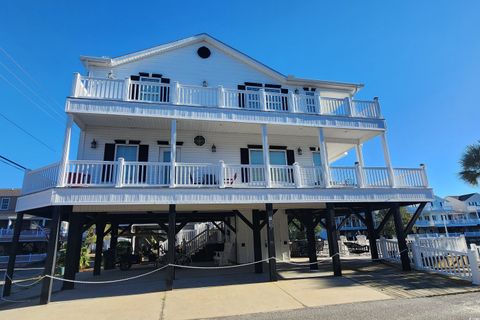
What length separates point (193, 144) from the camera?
13.1 m

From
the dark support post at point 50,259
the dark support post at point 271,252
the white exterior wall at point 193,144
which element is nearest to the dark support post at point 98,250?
the white exterior wall at point 193,144

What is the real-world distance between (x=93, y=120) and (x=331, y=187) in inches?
380

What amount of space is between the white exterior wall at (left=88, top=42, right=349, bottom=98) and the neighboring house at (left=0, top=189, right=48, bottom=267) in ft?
95.1

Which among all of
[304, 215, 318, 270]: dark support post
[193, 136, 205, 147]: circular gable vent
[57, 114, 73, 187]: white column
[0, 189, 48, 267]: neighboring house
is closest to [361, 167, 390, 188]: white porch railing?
[304, 215, 318, 270]: dark support post

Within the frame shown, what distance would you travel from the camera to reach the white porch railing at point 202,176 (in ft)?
32.7

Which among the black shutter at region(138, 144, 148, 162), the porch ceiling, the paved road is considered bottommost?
the paved road

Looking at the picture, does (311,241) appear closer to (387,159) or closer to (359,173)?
(359,173)

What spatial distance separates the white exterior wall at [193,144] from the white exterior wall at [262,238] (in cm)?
370

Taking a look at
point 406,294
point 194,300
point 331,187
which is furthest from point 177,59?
point 406,294

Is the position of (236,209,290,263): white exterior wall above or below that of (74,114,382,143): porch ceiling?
below

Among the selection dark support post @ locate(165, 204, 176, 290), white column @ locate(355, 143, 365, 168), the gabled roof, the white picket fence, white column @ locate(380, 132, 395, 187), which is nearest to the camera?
the white picket fence

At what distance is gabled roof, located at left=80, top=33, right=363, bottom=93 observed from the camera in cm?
1284

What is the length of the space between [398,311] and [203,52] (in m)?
12.8

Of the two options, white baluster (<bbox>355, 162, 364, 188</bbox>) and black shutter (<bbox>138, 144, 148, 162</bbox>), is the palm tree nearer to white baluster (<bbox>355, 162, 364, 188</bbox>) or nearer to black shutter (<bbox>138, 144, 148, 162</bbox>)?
white baluster (<bbox>355, 162, 364, 188</bbox>)
